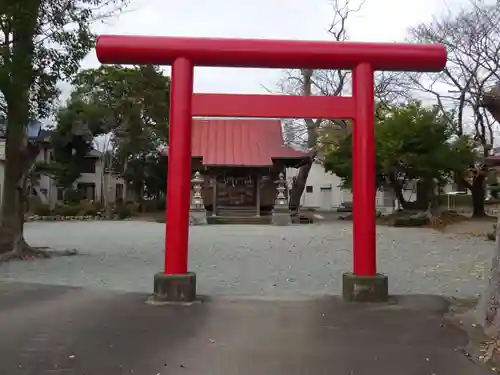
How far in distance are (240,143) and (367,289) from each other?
950 inches

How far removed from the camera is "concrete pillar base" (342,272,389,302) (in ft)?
23.7

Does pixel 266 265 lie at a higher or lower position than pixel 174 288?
lower

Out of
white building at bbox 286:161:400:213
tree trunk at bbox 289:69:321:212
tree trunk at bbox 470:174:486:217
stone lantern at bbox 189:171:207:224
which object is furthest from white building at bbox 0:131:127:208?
tree trunk at bbox 470:174:486:217

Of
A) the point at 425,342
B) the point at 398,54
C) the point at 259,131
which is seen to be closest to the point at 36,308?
the point at 425,342

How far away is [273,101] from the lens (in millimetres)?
7418

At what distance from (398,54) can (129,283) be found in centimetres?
554

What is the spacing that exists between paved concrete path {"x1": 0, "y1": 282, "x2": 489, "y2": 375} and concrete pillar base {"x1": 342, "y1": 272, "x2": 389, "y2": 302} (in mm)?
215

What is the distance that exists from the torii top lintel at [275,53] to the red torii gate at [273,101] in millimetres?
13

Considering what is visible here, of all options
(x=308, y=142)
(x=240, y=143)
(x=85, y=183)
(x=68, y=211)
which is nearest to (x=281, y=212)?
(x=240, y=143)

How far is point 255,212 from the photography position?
30266mm

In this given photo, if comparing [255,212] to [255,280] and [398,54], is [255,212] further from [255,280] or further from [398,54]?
[398,54]

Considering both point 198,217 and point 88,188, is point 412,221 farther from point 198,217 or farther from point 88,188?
point 88,188

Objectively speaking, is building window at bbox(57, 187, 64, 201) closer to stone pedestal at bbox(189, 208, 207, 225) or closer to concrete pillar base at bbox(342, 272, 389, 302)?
stone pedestal at bbox(189, 208, 207, 225)

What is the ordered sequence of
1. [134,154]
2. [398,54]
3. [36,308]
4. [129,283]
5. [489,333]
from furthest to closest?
[134,154]
[129,283]
[398,54]
[36,308]
[489,333]
